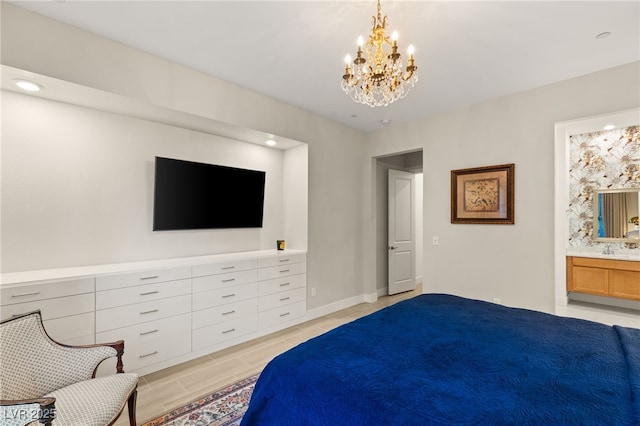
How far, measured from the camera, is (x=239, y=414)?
2.17 meters

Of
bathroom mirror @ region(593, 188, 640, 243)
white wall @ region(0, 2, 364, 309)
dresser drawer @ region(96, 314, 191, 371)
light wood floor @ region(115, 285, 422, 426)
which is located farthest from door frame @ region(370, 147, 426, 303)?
dresser drawer @ region(96, 314, 191, 371)

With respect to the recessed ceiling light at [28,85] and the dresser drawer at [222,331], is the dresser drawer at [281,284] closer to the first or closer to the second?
the dresser drawer at [222,331]

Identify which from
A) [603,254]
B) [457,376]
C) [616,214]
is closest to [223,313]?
[457,376]

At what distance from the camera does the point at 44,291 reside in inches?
86.4

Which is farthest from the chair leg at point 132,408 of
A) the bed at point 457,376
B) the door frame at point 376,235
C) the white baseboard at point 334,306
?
the door frame at point 376,235

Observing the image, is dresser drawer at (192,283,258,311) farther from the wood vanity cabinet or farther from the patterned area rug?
the wood vanity cabinet

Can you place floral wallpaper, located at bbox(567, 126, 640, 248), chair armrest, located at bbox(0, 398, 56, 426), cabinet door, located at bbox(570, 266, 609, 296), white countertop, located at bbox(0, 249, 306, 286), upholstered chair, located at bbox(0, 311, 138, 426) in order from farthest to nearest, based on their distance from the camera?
1. floral wallpaper, located at bbox(567, 126, 640, 248)
2. cabinet door, located at bbox(570, 266, 609, 296)
3. white countertop, located at bbox(0, 249, 306, 286)
4. upholstered chair, located at bbox(0, 311, 138, 426)
5. chair armrest, located at bbox(0, 398, 56, 426)

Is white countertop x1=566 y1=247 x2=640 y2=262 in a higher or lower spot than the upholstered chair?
higher

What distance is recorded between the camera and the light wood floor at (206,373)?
2.30 m

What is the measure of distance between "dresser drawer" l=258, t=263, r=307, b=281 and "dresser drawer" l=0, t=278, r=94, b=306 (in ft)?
5.54

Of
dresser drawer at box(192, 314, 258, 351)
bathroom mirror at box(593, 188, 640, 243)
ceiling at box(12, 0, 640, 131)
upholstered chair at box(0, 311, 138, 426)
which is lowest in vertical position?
dresser drawer at box(192, 314, 258, 351)

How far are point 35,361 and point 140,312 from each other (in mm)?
995

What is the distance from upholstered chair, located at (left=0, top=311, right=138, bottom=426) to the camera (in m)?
1.49

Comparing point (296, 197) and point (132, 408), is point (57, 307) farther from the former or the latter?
point (296, 197)
